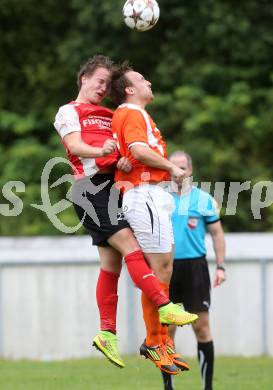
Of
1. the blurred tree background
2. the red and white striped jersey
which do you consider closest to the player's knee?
the red and white striped jersey

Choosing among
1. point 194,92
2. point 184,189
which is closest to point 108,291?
point 184,189

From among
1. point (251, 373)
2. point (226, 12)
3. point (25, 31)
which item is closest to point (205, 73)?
point (226, 12)

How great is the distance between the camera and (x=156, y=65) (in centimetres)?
2048

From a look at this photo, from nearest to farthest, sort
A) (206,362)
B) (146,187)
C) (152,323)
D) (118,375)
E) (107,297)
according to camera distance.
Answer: (146,187)
(152,323)
(107,297)
(206,362)
(118,375)

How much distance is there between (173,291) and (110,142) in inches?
108

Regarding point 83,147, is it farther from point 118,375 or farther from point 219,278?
point 118,375

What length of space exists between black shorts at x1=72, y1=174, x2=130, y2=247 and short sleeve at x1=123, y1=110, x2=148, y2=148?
43cm

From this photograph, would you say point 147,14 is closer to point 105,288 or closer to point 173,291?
point 105,288

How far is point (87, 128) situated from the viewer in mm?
6980

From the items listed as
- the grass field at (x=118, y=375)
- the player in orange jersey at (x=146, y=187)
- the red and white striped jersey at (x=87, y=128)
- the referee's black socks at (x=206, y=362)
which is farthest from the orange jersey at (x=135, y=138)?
the grass field at (x=118, y=375)

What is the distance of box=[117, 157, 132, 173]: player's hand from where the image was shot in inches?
268

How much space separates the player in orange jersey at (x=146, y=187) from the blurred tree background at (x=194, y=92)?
10.9 meters

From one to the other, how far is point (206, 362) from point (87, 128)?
9.32 ft

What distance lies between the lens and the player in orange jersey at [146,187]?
6797 mm
